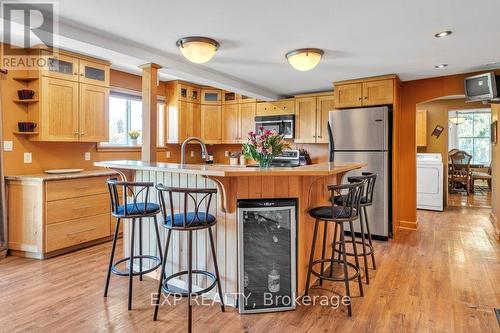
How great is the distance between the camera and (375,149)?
14.1ft

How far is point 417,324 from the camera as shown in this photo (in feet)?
7.23

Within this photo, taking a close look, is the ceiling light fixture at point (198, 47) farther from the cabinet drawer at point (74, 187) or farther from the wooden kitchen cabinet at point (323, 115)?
the wooden kitchen cabinet at point (323, 115)

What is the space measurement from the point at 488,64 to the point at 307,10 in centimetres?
293

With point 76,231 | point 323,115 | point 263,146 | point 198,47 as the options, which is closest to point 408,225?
point 323,115

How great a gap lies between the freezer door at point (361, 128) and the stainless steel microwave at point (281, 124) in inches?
42.2

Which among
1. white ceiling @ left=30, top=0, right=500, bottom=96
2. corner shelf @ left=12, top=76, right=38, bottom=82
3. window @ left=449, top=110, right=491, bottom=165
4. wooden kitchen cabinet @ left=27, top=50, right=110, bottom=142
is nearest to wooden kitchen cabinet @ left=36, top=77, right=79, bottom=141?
wooden kitchen cabinet @ left=27, top=50, right=110, bottom=142

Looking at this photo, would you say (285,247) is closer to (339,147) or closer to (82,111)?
(339,147)

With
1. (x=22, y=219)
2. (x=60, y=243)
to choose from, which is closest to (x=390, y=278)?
Result: (x=60, y=243)

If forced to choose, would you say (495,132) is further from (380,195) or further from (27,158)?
(27,158)

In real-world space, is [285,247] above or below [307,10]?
below

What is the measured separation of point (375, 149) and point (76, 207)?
3.96 meters

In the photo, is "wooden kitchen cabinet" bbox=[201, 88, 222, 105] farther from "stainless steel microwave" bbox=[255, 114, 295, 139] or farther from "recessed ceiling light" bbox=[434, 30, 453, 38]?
"recessed ceiling light" bbox=[434, 30, 453, 38]

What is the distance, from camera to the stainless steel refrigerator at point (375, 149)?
4.25m

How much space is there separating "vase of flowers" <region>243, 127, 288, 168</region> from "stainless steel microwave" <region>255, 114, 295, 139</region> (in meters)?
2.84
